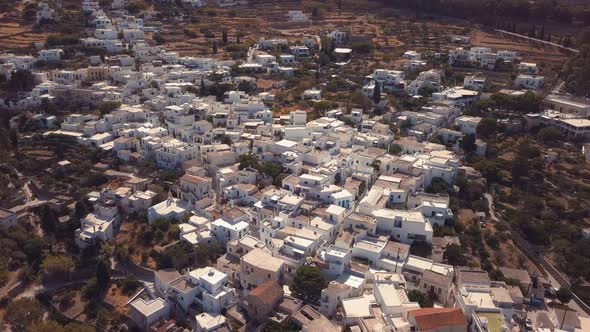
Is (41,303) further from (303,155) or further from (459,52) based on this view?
(459,52)

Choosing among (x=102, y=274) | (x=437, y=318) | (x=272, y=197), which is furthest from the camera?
(x=272, y=197)

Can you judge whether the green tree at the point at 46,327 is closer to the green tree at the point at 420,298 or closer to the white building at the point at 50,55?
the green tree at the point at 420,298

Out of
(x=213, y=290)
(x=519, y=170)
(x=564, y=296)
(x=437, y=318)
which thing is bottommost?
(x=564, y=296)

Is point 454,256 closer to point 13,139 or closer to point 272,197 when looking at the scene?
point 272,197

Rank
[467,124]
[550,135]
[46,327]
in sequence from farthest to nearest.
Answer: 1. [467,124]
2. [550,135]
3. [46,327]

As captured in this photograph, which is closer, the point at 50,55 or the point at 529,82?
the point at 529,82

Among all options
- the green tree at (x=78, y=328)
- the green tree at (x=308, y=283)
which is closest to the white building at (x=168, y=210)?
the green tree at (x=78, y=328)

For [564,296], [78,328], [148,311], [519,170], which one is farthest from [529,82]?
[78,328]

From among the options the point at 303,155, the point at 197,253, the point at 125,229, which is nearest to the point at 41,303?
the point at 125,229
